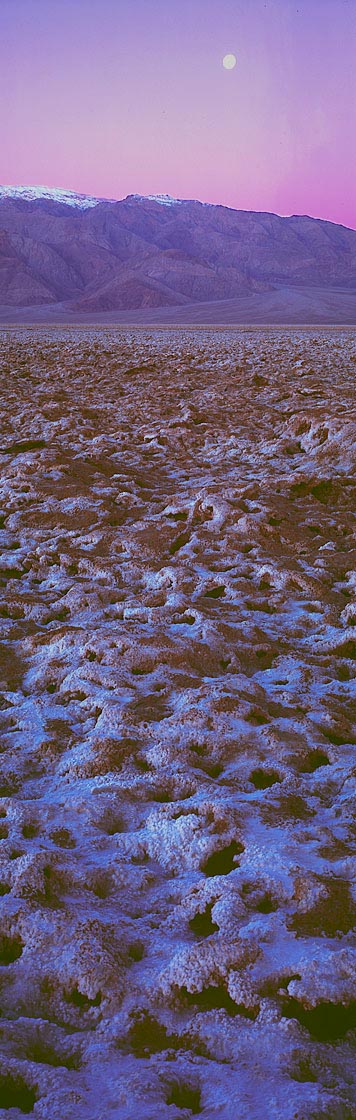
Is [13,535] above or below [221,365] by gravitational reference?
below

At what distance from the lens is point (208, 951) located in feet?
7.64

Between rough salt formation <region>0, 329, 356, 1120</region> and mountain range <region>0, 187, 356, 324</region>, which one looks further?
mountain range <region>0, 187, 356, 324</region>

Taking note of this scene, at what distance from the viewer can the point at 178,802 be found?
10.2ft

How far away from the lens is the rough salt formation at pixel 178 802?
2031 mm

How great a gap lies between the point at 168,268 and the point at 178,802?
15216 cm

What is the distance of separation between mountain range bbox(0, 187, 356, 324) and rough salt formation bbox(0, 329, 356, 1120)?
296ft

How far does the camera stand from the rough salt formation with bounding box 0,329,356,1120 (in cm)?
203

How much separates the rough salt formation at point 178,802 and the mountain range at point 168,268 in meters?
90.1

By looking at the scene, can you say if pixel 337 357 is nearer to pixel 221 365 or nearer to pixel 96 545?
pixel 221 365

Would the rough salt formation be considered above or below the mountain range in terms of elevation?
below

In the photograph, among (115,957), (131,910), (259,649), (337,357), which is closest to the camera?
(115,957)

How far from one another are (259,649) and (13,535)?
2937 millimetres

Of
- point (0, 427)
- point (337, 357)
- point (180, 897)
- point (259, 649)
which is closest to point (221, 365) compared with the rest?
point (337, 357)

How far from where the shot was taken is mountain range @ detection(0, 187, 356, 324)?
11169 centimetres
